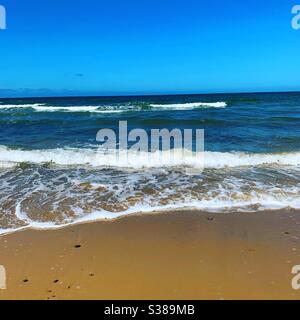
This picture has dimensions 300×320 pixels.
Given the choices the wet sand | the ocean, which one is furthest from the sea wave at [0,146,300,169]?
the wet sand

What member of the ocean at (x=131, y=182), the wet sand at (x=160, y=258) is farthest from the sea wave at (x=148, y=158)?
the wet sand at (x=160, y=258)

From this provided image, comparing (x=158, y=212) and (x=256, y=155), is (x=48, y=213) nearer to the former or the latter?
(x=158, y=212)

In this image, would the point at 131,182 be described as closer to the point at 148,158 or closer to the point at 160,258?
the point at 148,158

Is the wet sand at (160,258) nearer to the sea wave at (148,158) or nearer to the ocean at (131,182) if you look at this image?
the ocean at (131,182)

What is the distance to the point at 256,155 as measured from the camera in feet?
33.2

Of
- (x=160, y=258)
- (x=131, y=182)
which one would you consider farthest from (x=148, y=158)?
(x=160, y=258)

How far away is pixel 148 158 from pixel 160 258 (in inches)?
229

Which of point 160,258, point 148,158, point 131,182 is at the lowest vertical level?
point 160,258

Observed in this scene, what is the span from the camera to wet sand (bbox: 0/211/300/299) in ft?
11.5

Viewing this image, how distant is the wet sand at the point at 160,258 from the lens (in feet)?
11.5

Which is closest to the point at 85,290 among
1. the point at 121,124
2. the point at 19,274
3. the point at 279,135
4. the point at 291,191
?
the point at 19,274

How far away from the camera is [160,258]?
4.14 meters

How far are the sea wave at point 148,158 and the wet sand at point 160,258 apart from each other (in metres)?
3.73
